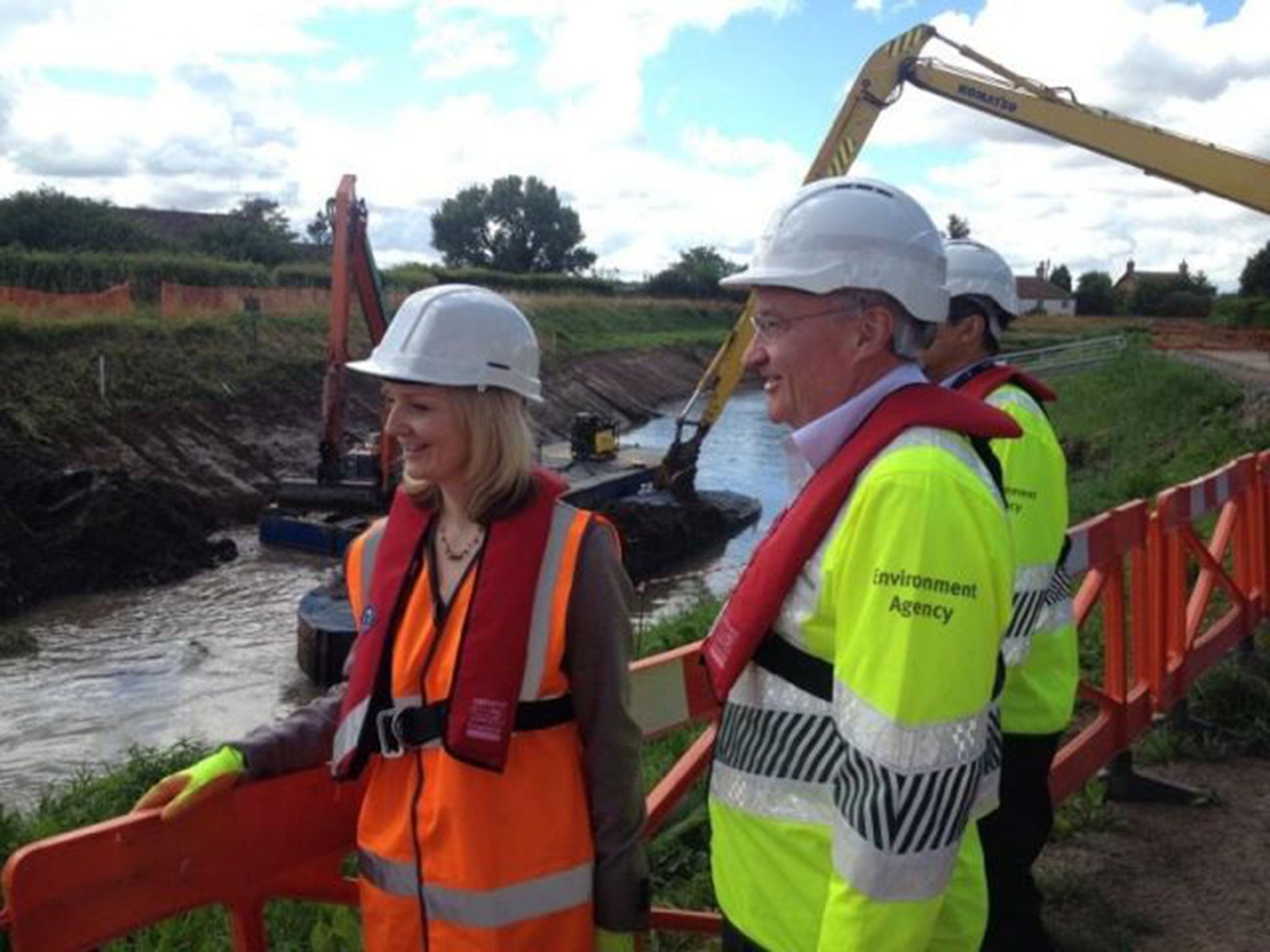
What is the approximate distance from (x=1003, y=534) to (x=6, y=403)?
21.5 metres

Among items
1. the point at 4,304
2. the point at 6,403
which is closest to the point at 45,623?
the point at 6,403

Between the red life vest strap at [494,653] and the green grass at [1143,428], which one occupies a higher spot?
the red life vest strap at [494,653]

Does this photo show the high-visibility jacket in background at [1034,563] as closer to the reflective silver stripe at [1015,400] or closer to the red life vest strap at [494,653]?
the reflective silver stripe at [1015,400]

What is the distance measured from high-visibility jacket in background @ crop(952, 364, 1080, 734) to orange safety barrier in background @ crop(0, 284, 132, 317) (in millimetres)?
23862

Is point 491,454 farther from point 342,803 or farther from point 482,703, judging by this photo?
point 342,803

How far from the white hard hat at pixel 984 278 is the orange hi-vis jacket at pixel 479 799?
1580 mm

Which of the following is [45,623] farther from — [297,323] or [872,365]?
[297,323]

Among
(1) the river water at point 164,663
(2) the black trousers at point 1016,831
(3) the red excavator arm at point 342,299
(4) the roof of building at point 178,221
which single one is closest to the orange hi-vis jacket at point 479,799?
(2) the black trousers at point 1016,831

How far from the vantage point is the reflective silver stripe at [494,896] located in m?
2.13

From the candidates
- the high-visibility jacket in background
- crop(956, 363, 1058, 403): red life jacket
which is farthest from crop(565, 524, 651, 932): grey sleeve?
crop(956, 363, 1058, 403): red life jacket

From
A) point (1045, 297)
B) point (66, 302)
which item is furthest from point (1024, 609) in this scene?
point (1045, 297)

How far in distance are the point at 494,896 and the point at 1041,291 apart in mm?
88579

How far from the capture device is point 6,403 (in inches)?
800

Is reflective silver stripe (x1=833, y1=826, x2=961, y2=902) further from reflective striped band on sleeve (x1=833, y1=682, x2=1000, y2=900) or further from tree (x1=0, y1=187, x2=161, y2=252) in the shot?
tree (x1=0, y1=187, x2=161, y2=252)
